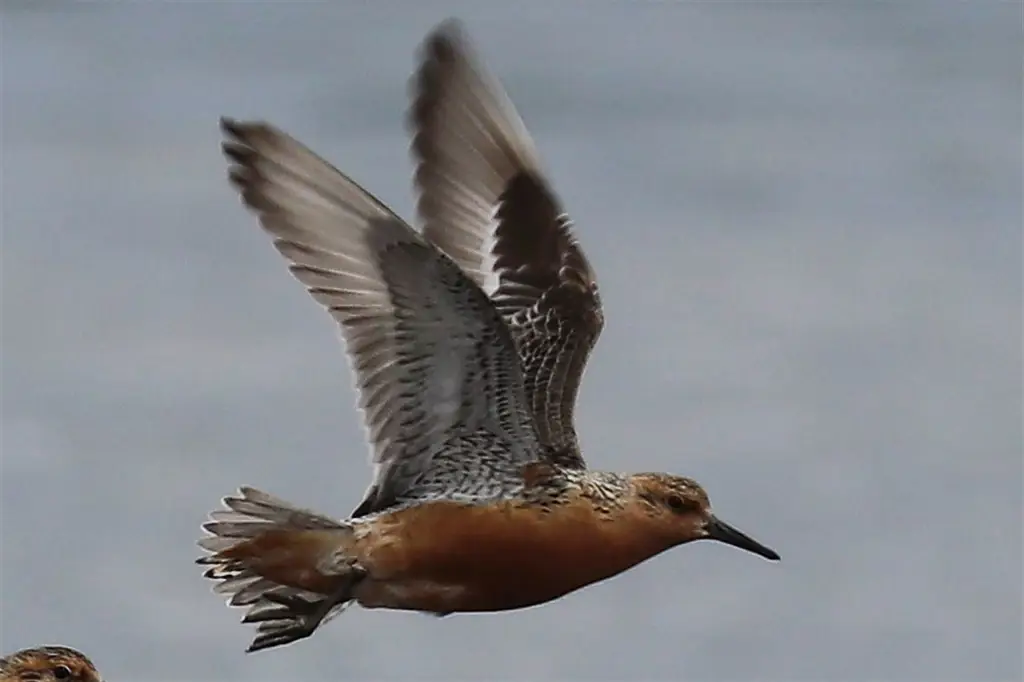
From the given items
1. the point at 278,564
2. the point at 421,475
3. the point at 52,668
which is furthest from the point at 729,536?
the point at 52,668

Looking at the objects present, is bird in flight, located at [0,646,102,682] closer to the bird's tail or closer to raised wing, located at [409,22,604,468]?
the bird's tail

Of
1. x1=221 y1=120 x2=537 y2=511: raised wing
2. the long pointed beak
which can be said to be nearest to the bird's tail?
x1=221 y1=120 x2=537 y2=511: raised wing

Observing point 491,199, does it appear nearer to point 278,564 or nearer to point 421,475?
point 421,475

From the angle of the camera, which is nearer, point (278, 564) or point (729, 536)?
point (278, 564)

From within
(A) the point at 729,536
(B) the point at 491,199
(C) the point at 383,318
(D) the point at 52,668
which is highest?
(B) the point at 491,199

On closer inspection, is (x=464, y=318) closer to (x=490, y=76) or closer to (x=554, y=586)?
(x=554, y=586)

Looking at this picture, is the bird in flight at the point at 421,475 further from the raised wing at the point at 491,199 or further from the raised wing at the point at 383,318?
the raised wing at the point at 491,199
